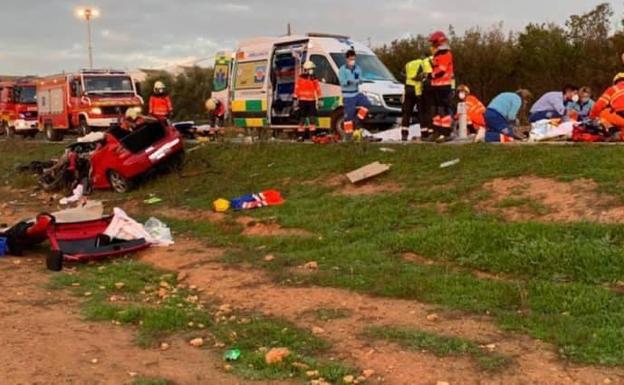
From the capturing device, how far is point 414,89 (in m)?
13.7

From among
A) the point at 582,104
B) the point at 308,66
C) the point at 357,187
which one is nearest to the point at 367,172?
the point at 357,187

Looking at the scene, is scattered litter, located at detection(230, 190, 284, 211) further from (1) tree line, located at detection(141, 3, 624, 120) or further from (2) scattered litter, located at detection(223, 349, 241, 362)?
(1) tree line, located at detection(141, 3, 624, 120)

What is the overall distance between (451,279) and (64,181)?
11.7 meters

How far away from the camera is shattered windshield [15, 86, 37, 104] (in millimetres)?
32156

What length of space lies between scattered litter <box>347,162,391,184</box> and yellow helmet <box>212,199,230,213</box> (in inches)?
80.5

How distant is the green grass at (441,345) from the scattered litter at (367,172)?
586cm

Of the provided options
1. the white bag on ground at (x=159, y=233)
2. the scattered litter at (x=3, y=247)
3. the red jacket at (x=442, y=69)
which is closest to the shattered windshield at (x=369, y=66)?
the red jacket at (x=442, y=69)

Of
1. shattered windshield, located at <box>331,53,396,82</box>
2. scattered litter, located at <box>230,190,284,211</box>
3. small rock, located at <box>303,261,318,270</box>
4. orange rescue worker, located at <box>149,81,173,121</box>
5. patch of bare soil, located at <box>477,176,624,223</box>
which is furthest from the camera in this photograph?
orange rescue worker, located at <box>149,81,173,121</box>

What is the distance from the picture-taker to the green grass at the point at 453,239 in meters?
6.06

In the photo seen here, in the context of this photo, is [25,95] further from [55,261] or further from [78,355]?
[78,355]

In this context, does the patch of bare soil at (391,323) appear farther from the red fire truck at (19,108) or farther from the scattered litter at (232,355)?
the red fire truck at (19,108)

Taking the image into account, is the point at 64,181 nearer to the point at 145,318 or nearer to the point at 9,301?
the point at 9,301

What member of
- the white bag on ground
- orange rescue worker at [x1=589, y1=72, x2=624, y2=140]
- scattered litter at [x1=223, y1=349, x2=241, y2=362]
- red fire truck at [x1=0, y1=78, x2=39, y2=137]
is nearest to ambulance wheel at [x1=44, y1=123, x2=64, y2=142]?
red fire truck at [x1=0, y1=78, x2=39, y2=137]

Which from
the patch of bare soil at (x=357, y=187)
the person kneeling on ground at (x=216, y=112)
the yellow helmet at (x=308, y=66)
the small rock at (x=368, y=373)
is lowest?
the small rock at (x=368, y=373)
